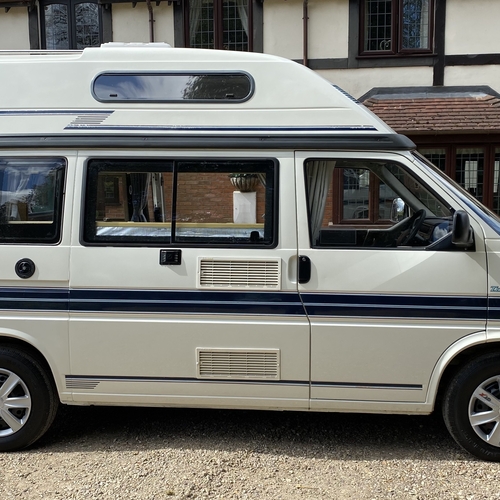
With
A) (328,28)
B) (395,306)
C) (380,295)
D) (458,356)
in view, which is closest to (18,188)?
(380,295)

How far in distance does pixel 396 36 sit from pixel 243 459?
949 cm

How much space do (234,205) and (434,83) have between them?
27.5 feet

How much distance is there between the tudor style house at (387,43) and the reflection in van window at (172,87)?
6812mm

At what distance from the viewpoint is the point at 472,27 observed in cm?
1070

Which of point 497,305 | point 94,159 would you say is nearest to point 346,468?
point 497,305

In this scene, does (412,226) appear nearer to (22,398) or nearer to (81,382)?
A: (81,382)

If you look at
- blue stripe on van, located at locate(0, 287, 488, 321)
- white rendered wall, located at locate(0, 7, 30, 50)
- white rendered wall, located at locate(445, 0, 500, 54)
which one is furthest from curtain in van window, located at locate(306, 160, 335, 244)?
white rendered wall, located at locate(0, 7, 30, 50)

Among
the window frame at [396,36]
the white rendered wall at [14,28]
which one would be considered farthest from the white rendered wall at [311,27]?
the white rendered wall at [14,28]

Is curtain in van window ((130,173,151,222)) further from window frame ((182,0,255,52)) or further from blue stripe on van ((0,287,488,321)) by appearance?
window frame ((182,0,255,52))

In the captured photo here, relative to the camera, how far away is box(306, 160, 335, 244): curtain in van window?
13.0 feet

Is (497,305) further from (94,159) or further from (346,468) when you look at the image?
(94,159)

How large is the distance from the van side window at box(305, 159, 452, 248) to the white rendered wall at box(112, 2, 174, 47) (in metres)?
8.45

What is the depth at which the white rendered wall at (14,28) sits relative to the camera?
11.8 metres

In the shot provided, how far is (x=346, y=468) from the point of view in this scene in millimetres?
3891
